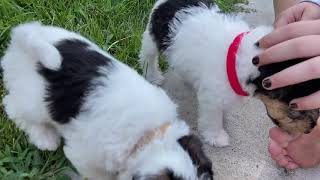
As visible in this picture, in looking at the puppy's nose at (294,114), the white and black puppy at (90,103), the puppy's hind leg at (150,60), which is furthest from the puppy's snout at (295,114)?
the puppy's hind leg at (150,60)

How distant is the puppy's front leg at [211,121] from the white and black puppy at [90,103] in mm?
697

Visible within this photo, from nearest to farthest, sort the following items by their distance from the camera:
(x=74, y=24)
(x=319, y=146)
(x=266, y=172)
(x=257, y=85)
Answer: (x=257, y=85)
(x=319, y=146)
(x=266, y=172)
(x=74, y=24)

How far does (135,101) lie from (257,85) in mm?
745

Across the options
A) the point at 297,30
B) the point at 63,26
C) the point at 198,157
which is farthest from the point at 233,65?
the point at 63,26

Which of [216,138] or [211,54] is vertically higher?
[211,54]

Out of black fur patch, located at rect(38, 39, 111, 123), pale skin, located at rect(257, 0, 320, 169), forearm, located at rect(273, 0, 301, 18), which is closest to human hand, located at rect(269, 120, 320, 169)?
pale skin, located at rect(257, 0, 320, 169)

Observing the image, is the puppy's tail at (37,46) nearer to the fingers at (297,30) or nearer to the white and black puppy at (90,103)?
the white and black puppy at (90,103)

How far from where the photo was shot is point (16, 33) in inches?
118

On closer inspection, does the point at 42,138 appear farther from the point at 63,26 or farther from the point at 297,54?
the point at 297,54

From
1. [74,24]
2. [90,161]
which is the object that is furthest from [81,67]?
[74,24]

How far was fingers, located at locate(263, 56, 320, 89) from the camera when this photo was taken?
252cm

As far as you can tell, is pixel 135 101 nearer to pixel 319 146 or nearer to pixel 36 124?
pixel 36 124

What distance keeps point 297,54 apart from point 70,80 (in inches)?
47.0

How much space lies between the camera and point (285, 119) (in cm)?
294
